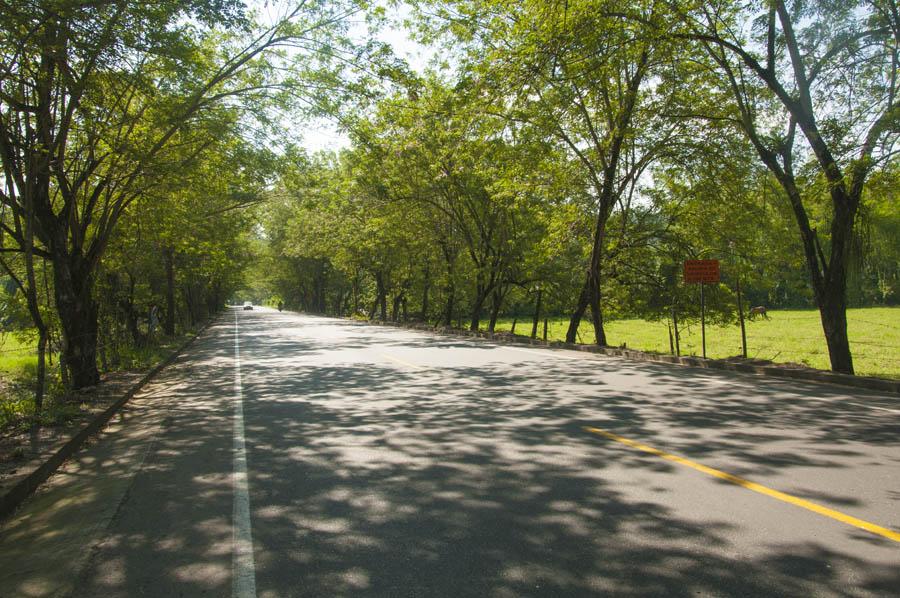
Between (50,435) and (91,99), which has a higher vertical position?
(91,99)

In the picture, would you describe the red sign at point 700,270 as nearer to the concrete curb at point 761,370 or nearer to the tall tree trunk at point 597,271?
the concrete curb at point 761,370

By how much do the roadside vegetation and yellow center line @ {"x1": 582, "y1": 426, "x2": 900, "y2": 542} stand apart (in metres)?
7.21

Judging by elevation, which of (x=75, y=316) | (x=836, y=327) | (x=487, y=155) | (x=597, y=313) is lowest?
(x=836, y=327)

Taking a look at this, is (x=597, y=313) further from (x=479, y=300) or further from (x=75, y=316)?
(x=75, y=316)

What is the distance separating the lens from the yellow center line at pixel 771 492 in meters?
3.87

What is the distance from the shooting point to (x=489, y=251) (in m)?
30.0

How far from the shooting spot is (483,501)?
460 cm

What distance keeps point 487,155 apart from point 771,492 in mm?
16963

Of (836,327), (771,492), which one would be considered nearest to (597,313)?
(836,327)

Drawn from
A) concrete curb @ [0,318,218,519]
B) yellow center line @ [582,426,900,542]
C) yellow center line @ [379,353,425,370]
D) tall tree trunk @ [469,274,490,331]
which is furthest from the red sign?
tall tree trunk @ [469,274,490,331]

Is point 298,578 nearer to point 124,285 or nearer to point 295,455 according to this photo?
point 295,455

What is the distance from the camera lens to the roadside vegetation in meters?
9.77

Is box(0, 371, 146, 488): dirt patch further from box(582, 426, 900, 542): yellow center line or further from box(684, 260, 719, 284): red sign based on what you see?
A: box(684, 260, 719, 284): red sign

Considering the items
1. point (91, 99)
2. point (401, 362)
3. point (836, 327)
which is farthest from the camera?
point (401, 362)
